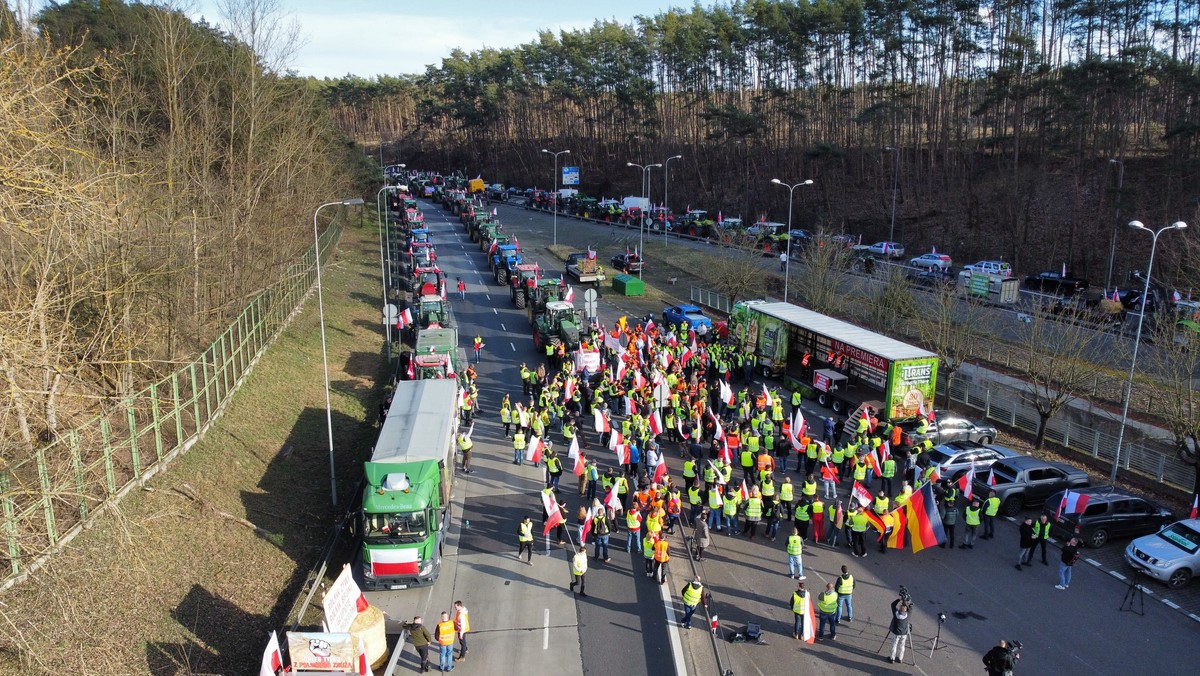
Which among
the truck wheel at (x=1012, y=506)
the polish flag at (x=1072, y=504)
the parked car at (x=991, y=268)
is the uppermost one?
the parked car at (x=991, y=268)

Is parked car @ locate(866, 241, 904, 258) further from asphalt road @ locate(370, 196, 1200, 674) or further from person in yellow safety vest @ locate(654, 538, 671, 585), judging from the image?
person in yellow safety vest @ locate(654, 538, 671, 585)

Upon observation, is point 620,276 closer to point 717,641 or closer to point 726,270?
point 726,270

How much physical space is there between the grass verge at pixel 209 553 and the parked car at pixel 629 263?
27770 millimetres

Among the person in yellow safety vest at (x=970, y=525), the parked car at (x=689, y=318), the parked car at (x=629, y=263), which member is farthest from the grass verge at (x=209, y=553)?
the parked car at (x=629, y=263)

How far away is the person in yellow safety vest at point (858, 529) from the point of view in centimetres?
1786

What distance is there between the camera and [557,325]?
35750mm

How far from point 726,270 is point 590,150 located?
74.1 metres

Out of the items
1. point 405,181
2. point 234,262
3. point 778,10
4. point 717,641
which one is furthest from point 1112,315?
point 405,181

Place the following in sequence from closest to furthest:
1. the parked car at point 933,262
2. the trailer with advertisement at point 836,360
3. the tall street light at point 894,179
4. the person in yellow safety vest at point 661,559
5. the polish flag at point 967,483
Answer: the person in yellow safety vest at point 661,559 → the polish flag at point 967,483 → the trailer with advertisement at point 836,360 → the parked car at point 933,262 → the tall street light at point 894,179

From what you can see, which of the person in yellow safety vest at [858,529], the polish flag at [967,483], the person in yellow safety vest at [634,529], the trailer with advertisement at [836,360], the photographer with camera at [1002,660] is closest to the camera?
the photographer with camera at [1002,660]

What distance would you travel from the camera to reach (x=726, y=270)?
44.2 m

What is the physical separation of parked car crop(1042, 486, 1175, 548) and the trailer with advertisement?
653 cm

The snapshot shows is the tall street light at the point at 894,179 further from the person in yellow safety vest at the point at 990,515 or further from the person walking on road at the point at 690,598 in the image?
the person walking on road at the point at 690,598

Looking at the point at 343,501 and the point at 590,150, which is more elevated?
the point at 590,150
